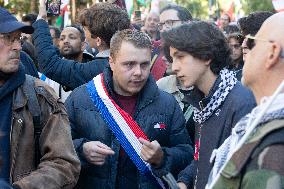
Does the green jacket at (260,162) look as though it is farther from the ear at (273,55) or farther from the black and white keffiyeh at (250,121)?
the ear at (273,55)

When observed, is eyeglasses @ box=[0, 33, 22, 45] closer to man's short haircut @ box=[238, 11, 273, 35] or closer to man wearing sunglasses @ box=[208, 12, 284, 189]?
man wearing sunglasses @ box=[208, 12, 284, 189]

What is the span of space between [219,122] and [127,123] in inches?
33.8

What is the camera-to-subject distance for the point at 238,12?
60.9ft

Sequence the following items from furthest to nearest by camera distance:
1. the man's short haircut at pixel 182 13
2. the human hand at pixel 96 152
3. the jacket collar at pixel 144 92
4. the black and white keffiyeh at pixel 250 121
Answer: the man's short haircut at pixel 182 13
the jacket collar at pixel 144 92
the human hand at pixel 96 152
the black and white keffiyeh at pixel 250 121

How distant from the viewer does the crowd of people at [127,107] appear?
11.1 feet

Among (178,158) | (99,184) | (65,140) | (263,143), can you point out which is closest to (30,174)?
(65,140)

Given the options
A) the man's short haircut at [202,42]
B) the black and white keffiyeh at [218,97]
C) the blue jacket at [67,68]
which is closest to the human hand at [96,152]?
the black and white keffiyeh at [218,97]

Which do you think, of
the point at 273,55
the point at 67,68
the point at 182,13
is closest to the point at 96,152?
the point at 67,68

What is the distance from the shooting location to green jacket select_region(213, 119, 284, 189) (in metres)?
2.17

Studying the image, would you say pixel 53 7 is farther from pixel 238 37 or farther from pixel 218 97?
pixel 218 97

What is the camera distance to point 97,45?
5.30 metres

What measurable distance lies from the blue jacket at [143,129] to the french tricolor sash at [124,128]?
39mm

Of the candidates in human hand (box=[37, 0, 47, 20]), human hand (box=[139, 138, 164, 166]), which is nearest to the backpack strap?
human hand (box=[139, 138, 164, 166])

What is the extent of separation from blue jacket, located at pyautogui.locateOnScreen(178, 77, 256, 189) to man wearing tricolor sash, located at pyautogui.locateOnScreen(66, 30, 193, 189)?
0.48 m
